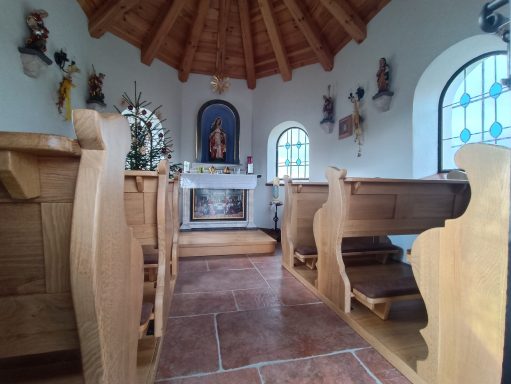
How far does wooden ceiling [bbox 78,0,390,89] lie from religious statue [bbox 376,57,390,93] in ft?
2.65

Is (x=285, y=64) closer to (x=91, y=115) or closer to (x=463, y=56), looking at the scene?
(x=463, y=56)

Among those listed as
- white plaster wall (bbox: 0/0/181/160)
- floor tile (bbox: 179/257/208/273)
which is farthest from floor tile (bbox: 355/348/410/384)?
white plaster wall (bbox: 0/0/181/160)

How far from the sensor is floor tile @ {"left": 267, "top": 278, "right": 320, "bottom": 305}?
2.02 metres

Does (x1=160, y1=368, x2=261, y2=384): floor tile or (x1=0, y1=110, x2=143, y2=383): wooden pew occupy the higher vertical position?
(x1=0, y1=110, x2=143, y2=383): wooden pew

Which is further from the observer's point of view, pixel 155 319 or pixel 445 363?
pixel 155 319

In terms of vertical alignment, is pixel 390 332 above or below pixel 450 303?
below

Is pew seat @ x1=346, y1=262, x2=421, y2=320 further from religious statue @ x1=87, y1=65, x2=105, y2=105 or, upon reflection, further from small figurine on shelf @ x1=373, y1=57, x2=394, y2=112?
religious statue @ x1=87, y1=65, x2=105, y2=105

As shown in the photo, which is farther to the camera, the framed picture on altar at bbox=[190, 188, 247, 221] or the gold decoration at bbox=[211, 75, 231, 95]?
the gold decoration at bbox=[211, 75, 231, 95]

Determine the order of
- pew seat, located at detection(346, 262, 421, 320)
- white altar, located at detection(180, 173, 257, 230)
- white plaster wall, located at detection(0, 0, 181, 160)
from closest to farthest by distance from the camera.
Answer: pew seat, located at detection(346, 262, 421, 320), white plaster wall, located at detection(0, 0, 181, 160), white altar, located at detection(180, 173, 257, 230)

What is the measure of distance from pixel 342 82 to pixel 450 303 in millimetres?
3905

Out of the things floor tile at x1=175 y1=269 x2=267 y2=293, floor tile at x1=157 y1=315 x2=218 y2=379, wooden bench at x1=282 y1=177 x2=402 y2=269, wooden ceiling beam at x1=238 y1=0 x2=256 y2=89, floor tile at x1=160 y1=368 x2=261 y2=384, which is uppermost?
wooden ceiling beam at x1=238 y1=0 x2=256 y2=89

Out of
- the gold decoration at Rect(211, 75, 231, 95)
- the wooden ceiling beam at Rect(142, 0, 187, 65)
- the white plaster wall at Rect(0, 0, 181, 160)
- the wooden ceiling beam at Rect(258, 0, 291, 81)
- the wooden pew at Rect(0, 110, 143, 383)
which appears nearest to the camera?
the wooden pew at Rect(0, 110, 143, 383)

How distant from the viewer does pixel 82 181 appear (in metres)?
0.53

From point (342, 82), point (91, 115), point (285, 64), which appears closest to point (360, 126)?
point (342, 82)
